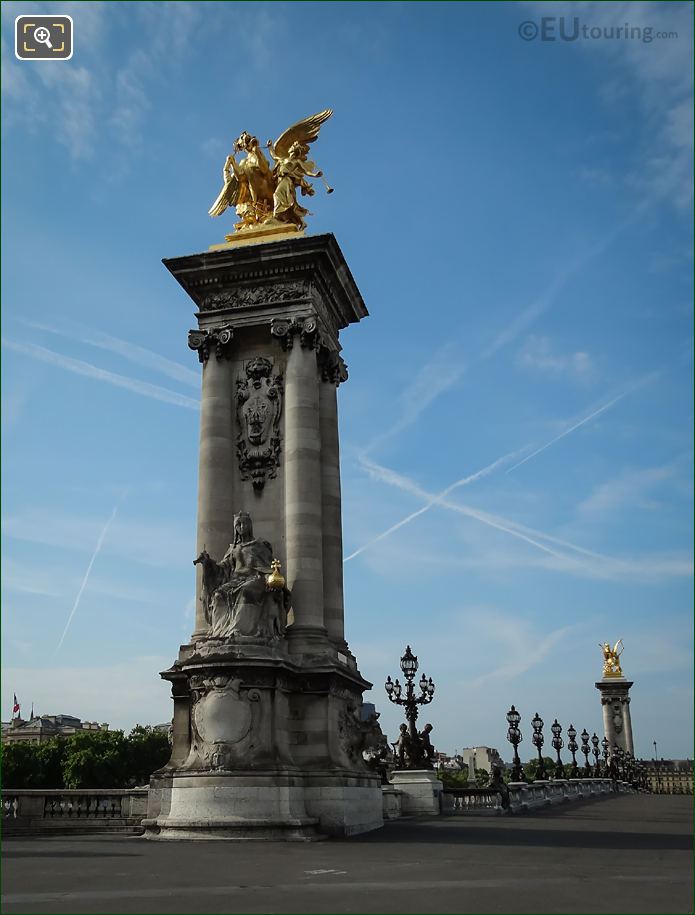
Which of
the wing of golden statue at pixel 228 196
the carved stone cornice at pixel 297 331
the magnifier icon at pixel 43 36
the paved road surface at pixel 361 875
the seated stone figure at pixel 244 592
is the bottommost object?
the paved road surface at pixel 361 875

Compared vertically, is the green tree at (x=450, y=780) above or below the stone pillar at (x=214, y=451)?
below

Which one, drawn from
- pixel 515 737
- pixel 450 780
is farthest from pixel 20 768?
pixel 450 780

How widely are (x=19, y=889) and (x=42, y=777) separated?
230 feet

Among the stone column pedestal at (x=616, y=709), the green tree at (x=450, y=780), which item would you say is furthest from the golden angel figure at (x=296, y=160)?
the stone column pedestal at (x=616, y=709)

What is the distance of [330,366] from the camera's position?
2616 centimetres

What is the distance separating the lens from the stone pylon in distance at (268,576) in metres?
19.7

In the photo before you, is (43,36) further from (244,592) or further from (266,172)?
(266,172)

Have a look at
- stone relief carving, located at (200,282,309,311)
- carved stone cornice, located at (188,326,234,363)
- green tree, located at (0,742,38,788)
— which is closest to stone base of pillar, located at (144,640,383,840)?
carved stone cornice, located at (188,326,234,363)

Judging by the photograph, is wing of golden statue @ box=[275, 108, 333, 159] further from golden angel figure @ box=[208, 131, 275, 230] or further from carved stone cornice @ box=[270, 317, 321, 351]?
carved stone cornice @ box=[270, 317, 321, 351]

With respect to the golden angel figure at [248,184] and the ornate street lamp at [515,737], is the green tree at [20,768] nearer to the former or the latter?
the ornate street lamp at [515,737]

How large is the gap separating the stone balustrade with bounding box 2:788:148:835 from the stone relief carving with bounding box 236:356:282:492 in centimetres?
821

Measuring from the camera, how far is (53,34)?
1212cm

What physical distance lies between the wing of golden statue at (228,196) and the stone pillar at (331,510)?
5484 millimetres

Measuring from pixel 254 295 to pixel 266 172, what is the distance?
442cm
